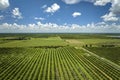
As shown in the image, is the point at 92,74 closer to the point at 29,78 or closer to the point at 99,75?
the point at 99,75

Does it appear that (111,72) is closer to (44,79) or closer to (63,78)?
(63,78)

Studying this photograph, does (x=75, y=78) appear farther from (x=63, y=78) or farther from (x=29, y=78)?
(x=29, y=78)

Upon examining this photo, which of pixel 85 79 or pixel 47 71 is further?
pixel 47 71

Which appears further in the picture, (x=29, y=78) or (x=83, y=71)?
(x=83, y=71)

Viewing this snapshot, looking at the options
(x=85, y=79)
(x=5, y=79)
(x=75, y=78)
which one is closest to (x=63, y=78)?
(x=75, y=78)

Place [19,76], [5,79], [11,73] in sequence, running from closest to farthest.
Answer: [5,79] → [19,76] → [11,73]

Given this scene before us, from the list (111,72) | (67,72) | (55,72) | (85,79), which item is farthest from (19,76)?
(111,72)

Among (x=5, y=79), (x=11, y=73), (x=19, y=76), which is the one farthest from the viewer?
(x=11, y=73)
